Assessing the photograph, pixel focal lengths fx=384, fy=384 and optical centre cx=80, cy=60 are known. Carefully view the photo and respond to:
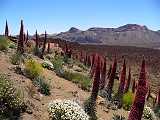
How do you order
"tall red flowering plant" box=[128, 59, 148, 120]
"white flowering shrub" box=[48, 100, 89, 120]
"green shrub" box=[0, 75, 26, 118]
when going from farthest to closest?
"white flowering shrub" box=[48, 100, 89, 120], "green shrub" box=[0, 75, 26, 118], "tall red flowering plant" box=[128, 59, 148, 120]

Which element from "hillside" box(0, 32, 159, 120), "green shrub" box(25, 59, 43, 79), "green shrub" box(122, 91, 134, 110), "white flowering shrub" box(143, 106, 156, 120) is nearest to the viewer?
"hillside" box(0, 32, 159, 120)

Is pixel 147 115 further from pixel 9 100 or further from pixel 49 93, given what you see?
pixel 9 100

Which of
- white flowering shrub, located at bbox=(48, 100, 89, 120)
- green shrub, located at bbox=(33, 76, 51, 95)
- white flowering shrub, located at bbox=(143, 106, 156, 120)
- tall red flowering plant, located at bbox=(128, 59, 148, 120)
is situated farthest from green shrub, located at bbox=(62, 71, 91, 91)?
tall red flowering plant, located at bbox=(128, 59, 148, 120)

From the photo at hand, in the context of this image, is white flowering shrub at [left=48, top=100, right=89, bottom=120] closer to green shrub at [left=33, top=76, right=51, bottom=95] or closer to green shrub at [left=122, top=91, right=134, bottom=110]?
green shrub at [left=33, top=76, right=51, bottom=95]

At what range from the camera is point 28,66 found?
18.3 metres

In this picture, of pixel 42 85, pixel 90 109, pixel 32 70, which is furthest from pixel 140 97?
pixel 32 70

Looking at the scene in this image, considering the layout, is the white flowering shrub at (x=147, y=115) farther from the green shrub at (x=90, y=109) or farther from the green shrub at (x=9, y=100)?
the green shrub at (x=9, y=100)

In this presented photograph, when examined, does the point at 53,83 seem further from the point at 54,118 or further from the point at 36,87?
the point at 54,118

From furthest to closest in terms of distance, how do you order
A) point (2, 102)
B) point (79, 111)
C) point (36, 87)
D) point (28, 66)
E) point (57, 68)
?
point (57, 68) < point (28, 66) < point (36, 87) < point (79, 111) < point (2, 102)

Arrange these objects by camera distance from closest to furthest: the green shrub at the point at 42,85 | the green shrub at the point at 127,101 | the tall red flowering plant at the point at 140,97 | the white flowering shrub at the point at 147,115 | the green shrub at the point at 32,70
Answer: the tall red flowering plant at the point at 140,97, the green shrub at the point at 42,85, the green shrub at the point at 32,70, the white flowering shrub at the point at 147,115, the green shrub at the point at 127,101

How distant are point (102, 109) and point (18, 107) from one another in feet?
17.6

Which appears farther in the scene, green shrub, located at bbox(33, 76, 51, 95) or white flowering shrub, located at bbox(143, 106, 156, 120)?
white flowering shrub, located at bbox(143, 106, 156, 120)

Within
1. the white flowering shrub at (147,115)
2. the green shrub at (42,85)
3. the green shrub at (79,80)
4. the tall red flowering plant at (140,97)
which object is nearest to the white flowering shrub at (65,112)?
the green shrub at (42,85)

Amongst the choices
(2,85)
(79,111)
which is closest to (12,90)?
(2,85)
